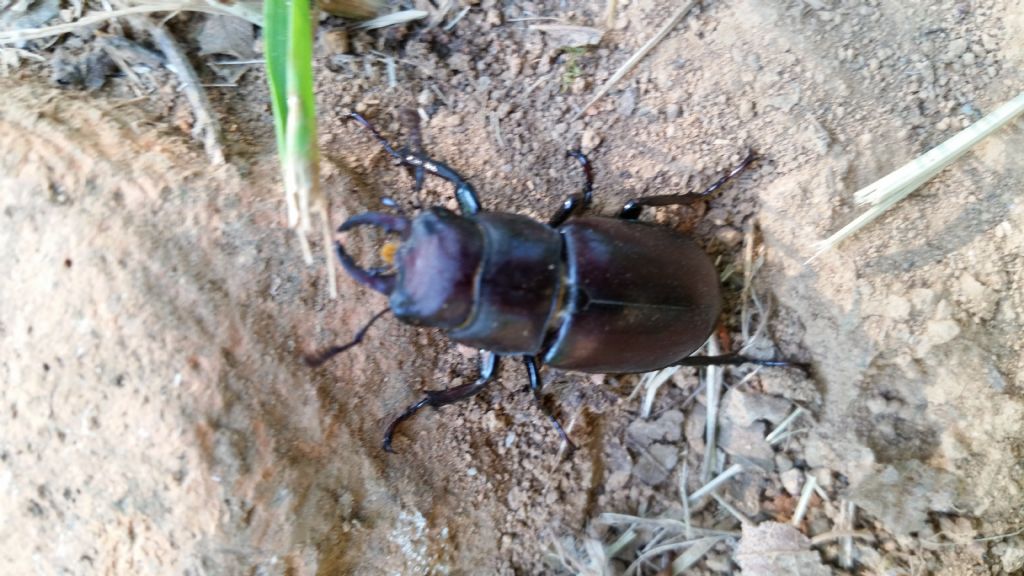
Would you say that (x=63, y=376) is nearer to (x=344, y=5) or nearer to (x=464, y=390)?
(x=464, y=390)

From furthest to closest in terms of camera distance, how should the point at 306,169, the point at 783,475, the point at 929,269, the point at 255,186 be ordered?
1. the point at 783,475
2. the point at 929,269
3. the point at 255,186
4. the point at 306,169

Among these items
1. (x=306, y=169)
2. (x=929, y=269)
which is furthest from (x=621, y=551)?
(x=306, y=169)

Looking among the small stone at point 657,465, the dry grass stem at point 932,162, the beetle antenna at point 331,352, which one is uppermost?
the dry grass stem at point 932,162

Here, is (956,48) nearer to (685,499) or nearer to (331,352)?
(685,499)

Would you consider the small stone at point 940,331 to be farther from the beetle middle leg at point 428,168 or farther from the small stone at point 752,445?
the beetle middle leg at point 428,168

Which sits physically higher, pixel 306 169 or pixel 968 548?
pixel 306 169

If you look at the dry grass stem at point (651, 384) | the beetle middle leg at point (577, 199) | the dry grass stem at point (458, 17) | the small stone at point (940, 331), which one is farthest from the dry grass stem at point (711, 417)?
the dry grass stem at point (458, 17)
